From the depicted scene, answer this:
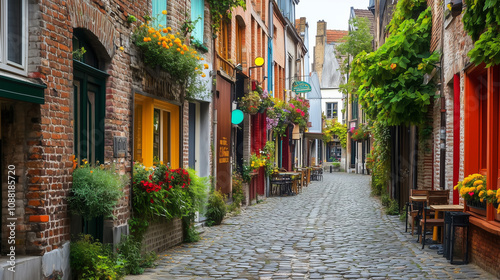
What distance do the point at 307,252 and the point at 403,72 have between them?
4.70 meters

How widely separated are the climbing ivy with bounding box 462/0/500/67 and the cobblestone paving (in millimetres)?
2661

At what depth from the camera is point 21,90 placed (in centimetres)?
525

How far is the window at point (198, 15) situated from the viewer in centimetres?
1169

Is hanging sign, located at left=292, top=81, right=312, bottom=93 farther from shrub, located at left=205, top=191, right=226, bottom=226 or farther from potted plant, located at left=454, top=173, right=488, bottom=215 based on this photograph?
potted plant, located at left=454, top=173, right=488, bottom=215

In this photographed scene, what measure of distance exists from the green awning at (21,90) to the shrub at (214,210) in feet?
23.1

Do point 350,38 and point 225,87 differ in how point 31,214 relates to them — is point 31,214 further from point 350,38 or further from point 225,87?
point 350,38

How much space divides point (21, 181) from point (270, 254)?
14.2 ft

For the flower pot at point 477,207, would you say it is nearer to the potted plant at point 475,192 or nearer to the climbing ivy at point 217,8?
the potted plant at point 475,192

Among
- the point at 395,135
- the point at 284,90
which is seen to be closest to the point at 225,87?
the point at 395,135

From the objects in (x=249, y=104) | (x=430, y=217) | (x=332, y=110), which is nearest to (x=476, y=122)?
(x=430, y=217)

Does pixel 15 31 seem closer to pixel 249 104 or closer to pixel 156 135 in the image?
pixel 156 135

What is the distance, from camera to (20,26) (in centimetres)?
544

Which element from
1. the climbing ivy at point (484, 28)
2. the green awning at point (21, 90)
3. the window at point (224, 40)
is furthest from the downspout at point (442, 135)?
the green awning at point (21, 90)

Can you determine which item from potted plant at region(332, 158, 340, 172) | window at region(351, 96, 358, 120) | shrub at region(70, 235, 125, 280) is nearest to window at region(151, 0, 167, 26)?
shrub at region(70, 235, 125, 280)
